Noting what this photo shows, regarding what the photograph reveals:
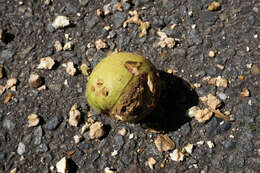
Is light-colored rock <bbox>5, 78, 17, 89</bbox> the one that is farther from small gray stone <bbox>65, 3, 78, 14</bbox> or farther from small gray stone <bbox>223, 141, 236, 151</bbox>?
small gray stone <bbox>223, 141, 236, 151</bbox>

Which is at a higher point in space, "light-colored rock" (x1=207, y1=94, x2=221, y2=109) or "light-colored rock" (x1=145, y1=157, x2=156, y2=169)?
"light-colored rock" (x1=207, y1=94, x2=221, y2=109)

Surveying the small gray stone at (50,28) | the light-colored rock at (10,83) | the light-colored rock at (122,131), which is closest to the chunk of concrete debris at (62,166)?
the light-colored rock at (122,131)

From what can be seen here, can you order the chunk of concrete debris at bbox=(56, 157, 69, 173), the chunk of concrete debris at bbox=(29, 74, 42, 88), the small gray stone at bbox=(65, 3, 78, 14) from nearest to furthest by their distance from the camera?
the chunk of concrete debris at bbox=(56, 157, 69, 173) → the chunk of concrete debris at bbox=(29, 74, 42, 88) → the small gray stone at bbox=(65, 3, 78, 14)

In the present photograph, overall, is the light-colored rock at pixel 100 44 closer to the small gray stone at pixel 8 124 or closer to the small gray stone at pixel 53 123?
the small gray stone at pixel 53 123

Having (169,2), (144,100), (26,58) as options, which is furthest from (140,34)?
(26,58)

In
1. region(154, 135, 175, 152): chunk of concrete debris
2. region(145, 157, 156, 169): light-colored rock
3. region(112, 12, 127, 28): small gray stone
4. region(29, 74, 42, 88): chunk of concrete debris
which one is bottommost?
region(145, 157, 156, 169): light-colored rock

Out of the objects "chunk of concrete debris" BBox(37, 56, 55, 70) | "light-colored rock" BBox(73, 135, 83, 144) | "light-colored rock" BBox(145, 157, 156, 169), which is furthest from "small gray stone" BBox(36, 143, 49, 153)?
"light-colored rock" BBox(145, 157, 156, 169)
